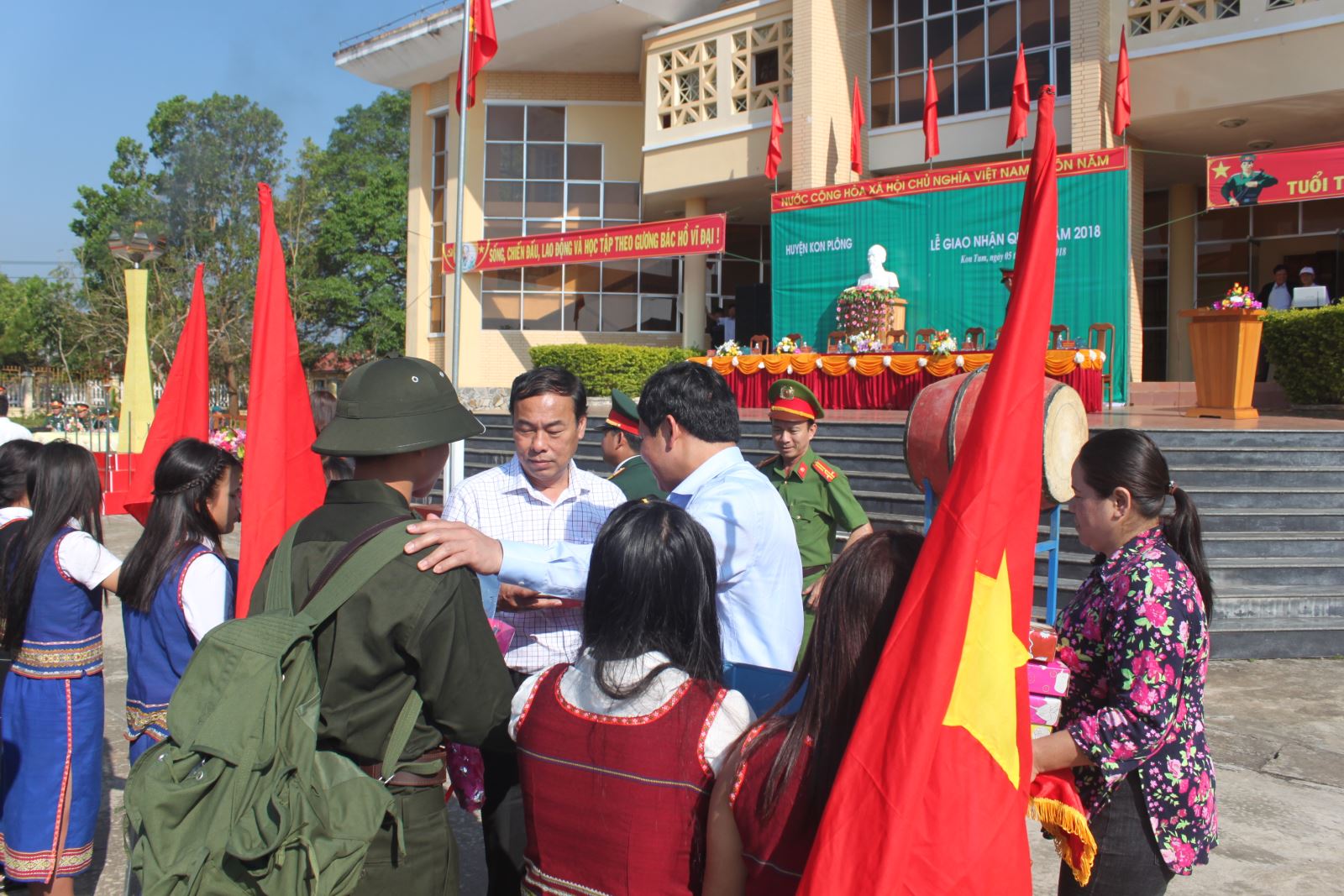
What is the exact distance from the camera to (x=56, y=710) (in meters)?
3.16

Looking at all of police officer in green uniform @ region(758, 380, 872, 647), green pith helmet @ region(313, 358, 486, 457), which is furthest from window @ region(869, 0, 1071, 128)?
green pith helmet @ region(313, 358, 486, 457)

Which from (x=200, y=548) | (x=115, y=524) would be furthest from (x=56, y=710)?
(x=115, y=524)

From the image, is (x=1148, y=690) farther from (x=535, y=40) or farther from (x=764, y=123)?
(x=535, y=40)

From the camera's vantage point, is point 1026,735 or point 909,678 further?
point 1026,735

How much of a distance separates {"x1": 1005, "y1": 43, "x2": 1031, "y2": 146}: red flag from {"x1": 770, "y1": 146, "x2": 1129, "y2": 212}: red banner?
0.39m

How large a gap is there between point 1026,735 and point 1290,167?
44.1 ft

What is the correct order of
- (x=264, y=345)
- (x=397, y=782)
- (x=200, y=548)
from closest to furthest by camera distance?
1. (x=397, y=782)
2. (x=200, y=548)
3. (x=264, y=345)

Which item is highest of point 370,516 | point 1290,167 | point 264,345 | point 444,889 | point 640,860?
point 1290,167

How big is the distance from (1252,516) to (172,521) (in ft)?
24.0

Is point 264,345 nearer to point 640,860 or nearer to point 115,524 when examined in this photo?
point 640,860

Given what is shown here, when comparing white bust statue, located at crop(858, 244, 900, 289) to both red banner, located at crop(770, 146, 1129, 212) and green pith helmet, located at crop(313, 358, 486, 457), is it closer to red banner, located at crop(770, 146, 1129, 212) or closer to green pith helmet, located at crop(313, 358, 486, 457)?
red banner, located at crop(770, 146, 1129, 212)

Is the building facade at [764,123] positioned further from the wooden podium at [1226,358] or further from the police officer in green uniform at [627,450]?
the police officer in green uniform at [627,450]

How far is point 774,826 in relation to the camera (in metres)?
1.53

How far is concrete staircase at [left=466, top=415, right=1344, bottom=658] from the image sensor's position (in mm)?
6324
